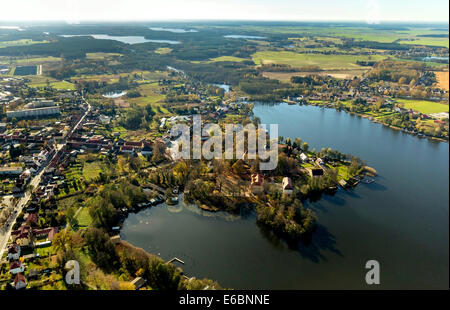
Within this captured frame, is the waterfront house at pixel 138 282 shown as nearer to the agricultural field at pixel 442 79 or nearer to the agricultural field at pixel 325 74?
the agricultural field at pixel 442 79

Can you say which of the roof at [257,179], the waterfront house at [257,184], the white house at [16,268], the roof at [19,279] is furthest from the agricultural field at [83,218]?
the roof at [257,179]

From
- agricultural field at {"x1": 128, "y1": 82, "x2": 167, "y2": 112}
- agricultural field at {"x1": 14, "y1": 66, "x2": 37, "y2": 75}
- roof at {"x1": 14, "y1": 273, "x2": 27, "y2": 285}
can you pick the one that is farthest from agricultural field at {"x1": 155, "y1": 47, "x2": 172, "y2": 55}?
roof at {"x1": 14, "y1": 273, "x2": 27, "y2": 285}

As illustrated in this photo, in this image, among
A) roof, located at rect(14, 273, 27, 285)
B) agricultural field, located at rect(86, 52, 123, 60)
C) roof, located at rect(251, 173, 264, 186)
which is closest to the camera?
roof, located at rect(14, 273, 27, 285)

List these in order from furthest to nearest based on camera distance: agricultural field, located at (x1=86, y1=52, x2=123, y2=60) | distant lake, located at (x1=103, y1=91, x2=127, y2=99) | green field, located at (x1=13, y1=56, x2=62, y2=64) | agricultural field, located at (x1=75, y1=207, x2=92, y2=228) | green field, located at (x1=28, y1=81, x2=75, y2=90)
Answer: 1. agricultural field, located at (x1=86, y1=52, x2=123, y2=60)
2. green field, located at (x1=13, y1=56, x2=62, y2=64)
3. green field, located at (x1=28, y1=81, x2=75, y2=90)
4. distant lake, located at (x1=103, y1=91, x2=127, y2=99)
5. agricultural field, located at (x1=75, y1=207, x2=92, y2=228)

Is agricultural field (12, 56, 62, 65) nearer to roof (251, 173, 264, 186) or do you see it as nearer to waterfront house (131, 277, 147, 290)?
roof (251, 173, 264, 186)

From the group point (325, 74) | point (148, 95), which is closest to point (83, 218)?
point (148, 95)

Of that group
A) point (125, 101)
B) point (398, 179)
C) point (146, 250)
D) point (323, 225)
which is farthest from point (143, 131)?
point (398, 179)

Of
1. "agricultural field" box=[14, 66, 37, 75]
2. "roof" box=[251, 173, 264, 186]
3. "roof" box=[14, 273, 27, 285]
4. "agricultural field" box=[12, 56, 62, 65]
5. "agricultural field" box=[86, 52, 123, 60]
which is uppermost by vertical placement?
"agricultural field" box=[86, 52, 123, 60]
